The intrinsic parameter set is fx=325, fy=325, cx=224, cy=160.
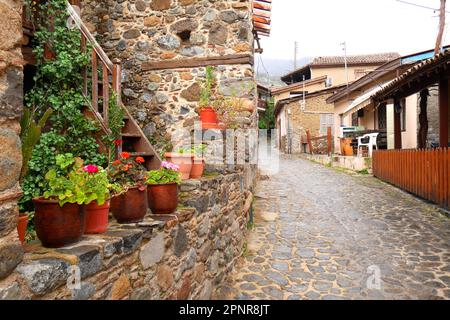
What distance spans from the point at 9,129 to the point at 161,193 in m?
1.47

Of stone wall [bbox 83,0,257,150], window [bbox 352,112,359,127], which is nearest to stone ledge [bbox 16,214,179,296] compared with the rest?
stone wall [bbox 83,0,257,150]

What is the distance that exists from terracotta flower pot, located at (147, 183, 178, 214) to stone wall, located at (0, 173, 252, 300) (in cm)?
9

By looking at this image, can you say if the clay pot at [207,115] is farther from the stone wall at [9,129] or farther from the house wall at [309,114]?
the house wall at [309,114]

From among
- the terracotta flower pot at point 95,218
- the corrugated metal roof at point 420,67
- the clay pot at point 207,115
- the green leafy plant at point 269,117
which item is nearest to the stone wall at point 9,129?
the terracotta flower pot at point 95,218

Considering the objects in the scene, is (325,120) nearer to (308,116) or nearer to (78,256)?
(308,116)

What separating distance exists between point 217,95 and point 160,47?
1350mm

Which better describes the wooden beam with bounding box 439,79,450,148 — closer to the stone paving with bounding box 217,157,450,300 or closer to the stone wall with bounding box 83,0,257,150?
the stone paving with bounding box 217,157,450,300

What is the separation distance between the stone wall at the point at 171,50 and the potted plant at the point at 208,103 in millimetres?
117

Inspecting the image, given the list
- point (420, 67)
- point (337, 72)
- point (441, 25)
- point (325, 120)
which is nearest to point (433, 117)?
point (441, 25)

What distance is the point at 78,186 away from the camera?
6.21 ft

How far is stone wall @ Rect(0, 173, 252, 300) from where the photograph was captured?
1.56m

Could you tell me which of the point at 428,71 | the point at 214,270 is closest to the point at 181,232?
the point at 214,270

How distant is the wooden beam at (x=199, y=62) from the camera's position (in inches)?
210

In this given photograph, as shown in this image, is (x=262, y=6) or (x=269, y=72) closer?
(x=262, y=6)
